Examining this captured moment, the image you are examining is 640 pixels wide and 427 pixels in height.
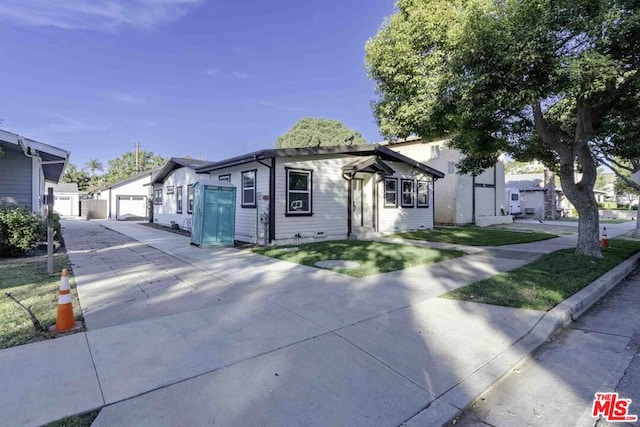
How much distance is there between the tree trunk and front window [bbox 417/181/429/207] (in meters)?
6.95

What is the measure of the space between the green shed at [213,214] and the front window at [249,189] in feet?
2.33

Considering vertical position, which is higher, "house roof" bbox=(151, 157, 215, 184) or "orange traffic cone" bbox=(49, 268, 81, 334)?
"house roof" bbox=(151, 157, 215, 184)

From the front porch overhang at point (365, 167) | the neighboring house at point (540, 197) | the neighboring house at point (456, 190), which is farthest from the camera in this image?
the neighboring house at point (540, 197)

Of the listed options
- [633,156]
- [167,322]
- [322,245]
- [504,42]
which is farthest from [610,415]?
[633,156]

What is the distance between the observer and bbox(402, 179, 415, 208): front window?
49.0 ft

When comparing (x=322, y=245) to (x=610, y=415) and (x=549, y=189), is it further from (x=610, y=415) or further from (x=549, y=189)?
(x=549, y=189)

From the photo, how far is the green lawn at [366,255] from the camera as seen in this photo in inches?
292

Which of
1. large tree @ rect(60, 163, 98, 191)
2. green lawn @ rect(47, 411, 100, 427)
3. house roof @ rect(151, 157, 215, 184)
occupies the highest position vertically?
large tree @ rect(60, 163, 98, 191)

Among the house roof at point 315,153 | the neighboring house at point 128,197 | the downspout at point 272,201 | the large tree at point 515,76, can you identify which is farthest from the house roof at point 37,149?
the neighboring house at point 128,197

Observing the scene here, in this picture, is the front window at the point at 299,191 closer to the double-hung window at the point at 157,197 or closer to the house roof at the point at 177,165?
the house roof at the point at 177,165

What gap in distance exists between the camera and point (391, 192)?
14.4 m

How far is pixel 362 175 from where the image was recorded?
13.4 metres

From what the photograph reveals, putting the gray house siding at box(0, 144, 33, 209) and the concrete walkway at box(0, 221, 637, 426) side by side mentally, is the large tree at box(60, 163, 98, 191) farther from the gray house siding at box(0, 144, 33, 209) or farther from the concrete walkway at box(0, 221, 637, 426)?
the concrete walkway at box(0, 221, 637, 426)

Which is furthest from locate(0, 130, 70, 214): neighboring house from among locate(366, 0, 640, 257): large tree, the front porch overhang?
locate(366, 0, 640, 257): large tree
